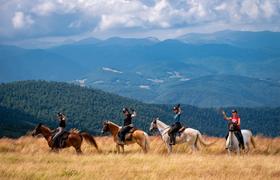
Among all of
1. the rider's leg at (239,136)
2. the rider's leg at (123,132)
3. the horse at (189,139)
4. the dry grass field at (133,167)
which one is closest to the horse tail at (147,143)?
the horse at (189,139)

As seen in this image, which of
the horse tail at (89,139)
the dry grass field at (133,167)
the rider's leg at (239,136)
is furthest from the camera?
the horse tail at (89,139)

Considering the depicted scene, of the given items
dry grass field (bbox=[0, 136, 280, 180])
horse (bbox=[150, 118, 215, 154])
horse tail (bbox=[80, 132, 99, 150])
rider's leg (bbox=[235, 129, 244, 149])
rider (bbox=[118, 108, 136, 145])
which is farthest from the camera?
rider (bbox=[118, 108, 136, 145])

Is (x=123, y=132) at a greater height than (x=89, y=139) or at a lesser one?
greater

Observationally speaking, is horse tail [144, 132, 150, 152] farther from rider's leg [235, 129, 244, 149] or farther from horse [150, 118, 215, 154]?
rider's leg [235, 129, 244, 149]

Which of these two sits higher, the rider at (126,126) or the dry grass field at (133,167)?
the rider at (126,126)

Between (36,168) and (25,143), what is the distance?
34.1ft

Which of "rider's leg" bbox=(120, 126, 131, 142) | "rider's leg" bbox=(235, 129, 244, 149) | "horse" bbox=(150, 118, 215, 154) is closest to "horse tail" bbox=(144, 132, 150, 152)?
"horse" bbox=(150, 118, 215, 154)

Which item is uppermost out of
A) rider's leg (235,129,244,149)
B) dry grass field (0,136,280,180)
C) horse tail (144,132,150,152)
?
rider's leg (235,129,244,149)

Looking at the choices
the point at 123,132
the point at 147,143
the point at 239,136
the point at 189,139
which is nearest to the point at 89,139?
the point at 123,132

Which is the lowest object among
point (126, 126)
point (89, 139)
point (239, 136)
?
point (89, 139)

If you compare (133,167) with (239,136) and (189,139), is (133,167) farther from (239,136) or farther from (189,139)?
(239,136)

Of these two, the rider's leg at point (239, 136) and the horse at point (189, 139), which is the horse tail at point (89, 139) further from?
the rider's leg at point (239, 136)

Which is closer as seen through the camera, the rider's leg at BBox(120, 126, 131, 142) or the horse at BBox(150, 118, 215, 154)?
the horse at BBox(150, 118, 215, 154)

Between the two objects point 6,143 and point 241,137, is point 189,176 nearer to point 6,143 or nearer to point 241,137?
point 241,137
